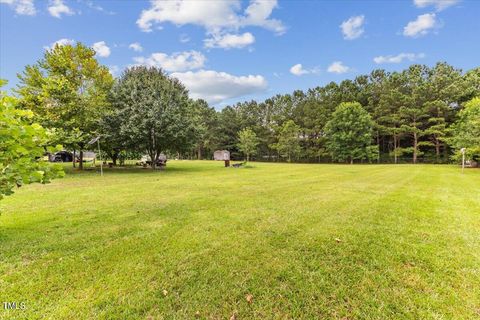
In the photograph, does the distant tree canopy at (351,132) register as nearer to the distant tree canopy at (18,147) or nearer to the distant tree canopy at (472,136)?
the distant tree canopy at (472,136)

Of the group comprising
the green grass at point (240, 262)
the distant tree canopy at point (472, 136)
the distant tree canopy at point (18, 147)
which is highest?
the distant tree canopy at point (472, 136)

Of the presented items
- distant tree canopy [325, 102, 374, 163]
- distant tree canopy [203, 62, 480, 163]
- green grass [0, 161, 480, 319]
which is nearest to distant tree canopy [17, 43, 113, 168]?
green grass [0, 161, 480, 319]

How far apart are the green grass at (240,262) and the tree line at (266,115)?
1798 mm

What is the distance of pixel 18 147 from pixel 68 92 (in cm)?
1674

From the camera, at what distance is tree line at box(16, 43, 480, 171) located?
53.4 ft

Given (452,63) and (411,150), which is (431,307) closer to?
(411,150)

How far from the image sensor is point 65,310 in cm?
232

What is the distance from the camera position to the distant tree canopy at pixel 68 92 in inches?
588

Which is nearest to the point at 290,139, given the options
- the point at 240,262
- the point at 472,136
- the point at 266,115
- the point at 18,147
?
the point at 266,115

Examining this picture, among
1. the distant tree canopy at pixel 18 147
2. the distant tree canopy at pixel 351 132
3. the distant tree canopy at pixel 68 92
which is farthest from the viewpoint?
the distant tree canopy at pixel 351 132

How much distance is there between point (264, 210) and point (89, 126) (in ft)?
52.1

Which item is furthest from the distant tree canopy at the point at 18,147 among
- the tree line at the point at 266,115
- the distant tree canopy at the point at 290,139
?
the distant tree canopy at the point at 290,139

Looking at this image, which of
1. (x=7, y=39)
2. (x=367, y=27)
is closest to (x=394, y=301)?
(x=7, y=39)

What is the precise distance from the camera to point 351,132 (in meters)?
37.7
